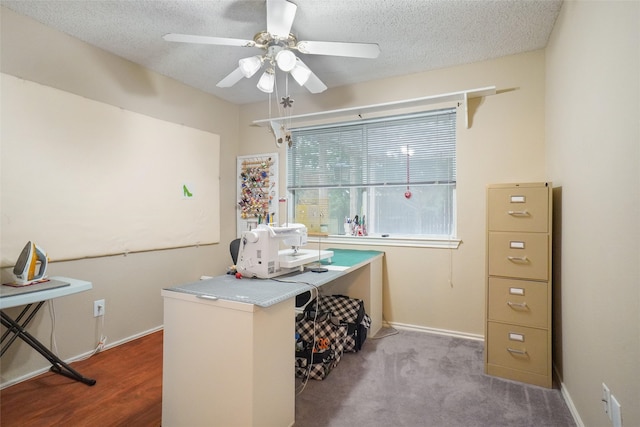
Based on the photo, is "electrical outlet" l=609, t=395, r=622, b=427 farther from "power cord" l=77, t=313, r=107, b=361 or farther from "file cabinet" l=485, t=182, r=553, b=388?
"power cord" l=77, t=313, r=107, b=361

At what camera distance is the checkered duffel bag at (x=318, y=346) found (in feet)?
7.06

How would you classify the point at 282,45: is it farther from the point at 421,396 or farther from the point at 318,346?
the point at 421,396

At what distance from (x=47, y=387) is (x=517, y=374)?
3.07 metres

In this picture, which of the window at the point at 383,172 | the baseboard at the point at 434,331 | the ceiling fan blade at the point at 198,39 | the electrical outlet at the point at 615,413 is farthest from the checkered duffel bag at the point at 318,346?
the ceiling fan blade at the point at 198,39

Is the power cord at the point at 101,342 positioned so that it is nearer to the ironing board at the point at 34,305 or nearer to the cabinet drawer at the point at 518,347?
the ironing board at the point at 34,305

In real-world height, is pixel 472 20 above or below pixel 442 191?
above

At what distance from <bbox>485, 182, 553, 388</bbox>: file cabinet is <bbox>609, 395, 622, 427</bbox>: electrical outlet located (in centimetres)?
85

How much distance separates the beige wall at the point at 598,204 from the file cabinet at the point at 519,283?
0.10 metres

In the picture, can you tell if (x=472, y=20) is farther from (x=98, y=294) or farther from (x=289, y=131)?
(x=98, y=294)

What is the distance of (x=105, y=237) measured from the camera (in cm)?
257

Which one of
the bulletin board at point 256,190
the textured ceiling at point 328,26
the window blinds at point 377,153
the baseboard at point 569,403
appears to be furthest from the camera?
the bulletin board at point 256,190

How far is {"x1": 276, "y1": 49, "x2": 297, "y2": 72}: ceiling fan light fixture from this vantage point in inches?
77.7

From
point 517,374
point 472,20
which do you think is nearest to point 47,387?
point 517,374

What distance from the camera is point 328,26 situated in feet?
7.37
